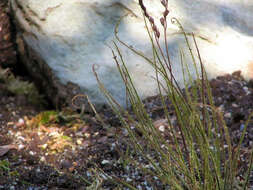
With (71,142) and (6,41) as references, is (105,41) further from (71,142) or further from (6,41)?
(6,41)

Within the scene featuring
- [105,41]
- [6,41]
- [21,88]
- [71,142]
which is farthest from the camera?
[6,41]

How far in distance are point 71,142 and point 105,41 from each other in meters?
1.04

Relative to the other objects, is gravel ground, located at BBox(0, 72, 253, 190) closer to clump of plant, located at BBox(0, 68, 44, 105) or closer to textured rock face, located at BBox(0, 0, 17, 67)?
clump of plant, located at BBox(0, 68, 44, 105)

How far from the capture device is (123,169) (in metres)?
2.40

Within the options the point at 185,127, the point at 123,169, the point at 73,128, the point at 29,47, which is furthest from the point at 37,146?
the point at 185,127

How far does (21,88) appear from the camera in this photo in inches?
140

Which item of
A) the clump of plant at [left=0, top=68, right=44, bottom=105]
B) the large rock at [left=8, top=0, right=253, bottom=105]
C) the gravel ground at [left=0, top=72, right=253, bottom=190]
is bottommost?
the clump of plant at [left=0, top=68, right=44, bottom=105]

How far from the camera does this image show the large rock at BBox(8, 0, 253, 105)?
317 centimetres

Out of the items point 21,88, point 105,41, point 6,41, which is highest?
point 105,41

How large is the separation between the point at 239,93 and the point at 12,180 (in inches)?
78.2

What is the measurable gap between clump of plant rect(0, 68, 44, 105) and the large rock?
185mm

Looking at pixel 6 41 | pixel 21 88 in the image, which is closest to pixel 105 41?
pixel 21 88

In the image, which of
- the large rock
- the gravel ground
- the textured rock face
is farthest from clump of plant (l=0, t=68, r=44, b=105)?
the textured rock face

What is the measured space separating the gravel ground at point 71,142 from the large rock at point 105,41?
7.7 inches
